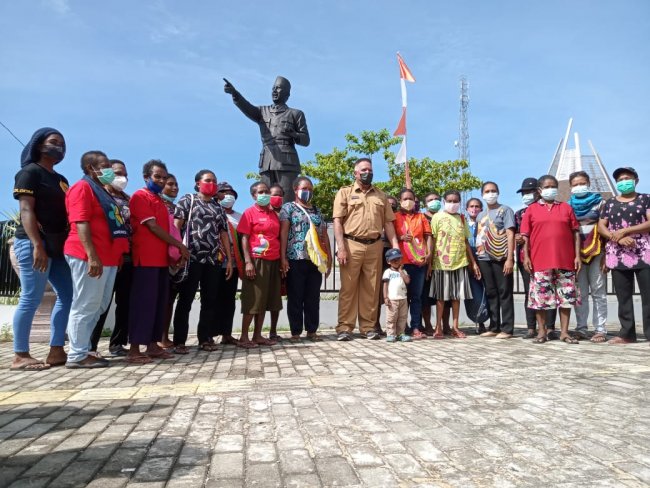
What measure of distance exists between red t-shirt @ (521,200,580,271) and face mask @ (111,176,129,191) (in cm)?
481

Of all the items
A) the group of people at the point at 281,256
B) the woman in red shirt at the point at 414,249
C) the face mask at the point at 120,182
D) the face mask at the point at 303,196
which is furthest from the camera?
the woman in red shirt at the point at 414,249

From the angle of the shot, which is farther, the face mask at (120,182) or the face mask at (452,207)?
the face mask at (452,207)

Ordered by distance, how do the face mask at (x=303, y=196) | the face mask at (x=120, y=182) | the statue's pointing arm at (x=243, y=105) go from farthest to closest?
the statue's pointing arm at (x=243, y=105)
the face mask at (x=303, y=196)
the face mask at (x=120, y=182)

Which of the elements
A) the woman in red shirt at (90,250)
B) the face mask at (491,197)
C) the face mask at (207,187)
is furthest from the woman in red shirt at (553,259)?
the woman in red shirt at (90,250)

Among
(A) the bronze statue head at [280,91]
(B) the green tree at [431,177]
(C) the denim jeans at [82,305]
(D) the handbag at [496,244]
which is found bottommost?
(C) the denim jeans at [82,305]

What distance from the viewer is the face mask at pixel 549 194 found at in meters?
5.75

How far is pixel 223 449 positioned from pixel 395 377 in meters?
1.78

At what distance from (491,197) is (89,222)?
4.92 metres

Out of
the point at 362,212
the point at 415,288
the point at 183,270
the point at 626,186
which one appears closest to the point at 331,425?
the point at 183,270

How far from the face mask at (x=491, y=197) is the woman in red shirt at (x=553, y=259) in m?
0.63

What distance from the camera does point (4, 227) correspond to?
7355 millimetres

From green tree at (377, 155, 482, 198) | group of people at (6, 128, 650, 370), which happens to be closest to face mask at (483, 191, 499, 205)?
group of people at (6, 128, 650, 370)

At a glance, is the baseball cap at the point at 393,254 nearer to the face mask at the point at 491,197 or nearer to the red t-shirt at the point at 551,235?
the face mask at the point at 491,197

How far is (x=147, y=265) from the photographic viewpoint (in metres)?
4.53
